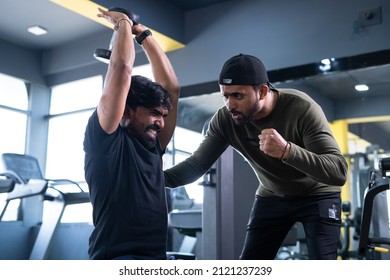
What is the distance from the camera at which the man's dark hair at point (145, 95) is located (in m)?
1.22

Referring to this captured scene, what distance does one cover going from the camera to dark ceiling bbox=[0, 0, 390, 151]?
Result: 8.70 ft

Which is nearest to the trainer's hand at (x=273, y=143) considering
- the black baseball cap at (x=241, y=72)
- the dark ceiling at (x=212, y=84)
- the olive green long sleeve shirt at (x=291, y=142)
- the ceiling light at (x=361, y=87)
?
the olive green long sleeve shirt at (x=291, y=142)

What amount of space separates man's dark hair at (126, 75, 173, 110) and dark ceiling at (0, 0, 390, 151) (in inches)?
58.4

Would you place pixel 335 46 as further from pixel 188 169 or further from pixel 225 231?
pixel 188 169

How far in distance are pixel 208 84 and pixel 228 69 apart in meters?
2.31

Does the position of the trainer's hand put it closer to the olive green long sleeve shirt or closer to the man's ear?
the olive green long sleeve shirt

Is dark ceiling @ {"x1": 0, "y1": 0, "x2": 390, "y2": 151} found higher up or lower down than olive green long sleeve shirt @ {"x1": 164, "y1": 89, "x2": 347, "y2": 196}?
higher up

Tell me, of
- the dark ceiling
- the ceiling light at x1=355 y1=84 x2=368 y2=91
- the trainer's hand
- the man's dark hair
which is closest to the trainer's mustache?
the man's dark hair

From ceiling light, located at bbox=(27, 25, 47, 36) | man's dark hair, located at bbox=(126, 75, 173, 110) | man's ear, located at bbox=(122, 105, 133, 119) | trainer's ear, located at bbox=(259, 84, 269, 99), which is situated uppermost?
ceiling light, located at bbox=(27, 25, 47, 36)

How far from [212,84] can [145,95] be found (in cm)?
252

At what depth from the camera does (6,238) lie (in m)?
3.21

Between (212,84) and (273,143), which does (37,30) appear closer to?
(212,84)

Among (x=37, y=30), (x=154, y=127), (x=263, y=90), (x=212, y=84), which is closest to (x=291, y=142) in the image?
(x=263, y=90)
